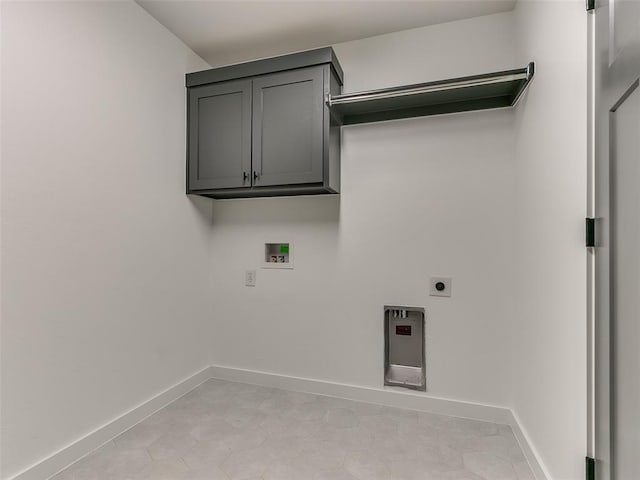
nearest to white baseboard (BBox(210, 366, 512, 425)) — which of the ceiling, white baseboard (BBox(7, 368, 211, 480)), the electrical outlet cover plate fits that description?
white baseboard (BBox(7, 368, 211, 480))

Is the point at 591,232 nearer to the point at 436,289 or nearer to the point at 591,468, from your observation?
the point at 591,468

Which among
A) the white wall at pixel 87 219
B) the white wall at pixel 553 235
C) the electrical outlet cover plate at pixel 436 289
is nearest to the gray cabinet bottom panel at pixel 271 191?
the white wall at pixel 87 219

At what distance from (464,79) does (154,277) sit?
224 centimetres

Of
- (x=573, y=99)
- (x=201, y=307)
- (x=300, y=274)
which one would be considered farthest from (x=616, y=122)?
(x=201, y=307)

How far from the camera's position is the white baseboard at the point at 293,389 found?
5.34 ft

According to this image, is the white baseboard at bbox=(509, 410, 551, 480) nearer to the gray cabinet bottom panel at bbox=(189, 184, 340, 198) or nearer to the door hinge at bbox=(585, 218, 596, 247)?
the door hinge at bbox=(585, 218, 596, 247)

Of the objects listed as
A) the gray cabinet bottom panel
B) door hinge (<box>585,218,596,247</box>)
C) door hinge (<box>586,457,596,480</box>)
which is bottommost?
door hinge (<box>586,457,596,480</box>)

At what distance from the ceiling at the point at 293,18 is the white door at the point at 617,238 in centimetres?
124

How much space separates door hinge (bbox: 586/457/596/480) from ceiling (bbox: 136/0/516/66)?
2.35 m

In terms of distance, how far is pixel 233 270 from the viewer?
275 centimetres

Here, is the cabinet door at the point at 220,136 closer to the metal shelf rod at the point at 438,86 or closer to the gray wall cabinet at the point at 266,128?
the gray wall cabinet at the point at 266,128

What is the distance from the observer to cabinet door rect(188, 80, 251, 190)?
7.71 feet

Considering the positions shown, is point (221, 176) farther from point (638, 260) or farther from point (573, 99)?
point (638, 260)

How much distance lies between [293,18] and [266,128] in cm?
71
